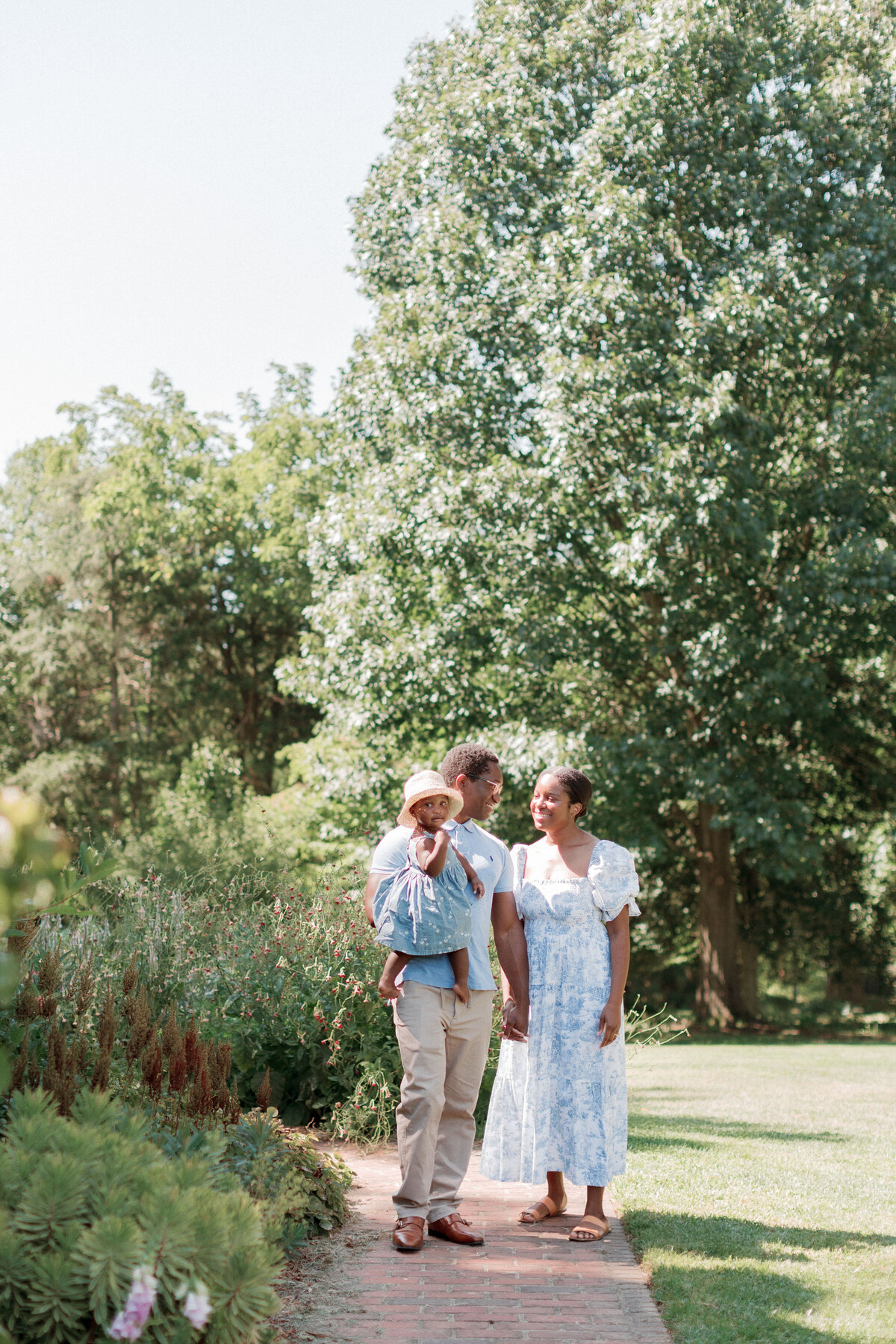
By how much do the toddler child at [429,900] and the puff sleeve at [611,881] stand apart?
2.06 ft

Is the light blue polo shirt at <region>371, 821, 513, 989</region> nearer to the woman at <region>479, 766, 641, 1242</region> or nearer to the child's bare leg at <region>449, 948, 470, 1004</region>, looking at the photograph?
the child's bare leg at <region>449, 948, 470, 1004</region>

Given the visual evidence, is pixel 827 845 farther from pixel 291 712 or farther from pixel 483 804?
pixel 483 804

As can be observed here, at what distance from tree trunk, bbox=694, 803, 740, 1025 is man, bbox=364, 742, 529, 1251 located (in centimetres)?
1473

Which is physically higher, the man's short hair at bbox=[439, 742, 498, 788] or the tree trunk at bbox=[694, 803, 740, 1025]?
the man's short hair at bbox=[439, 742, 498, 788]

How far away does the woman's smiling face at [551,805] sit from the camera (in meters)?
5.08

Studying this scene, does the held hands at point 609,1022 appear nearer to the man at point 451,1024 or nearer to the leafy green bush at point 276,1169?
the man at point 451,1024

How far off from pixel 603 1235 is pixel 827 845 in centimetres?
1848

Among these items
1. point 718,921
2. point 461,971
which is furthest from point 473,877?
point 718,921

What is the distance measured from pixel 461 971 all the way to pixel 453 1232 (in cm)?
105

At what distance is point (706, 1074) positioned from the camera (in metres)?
12.9

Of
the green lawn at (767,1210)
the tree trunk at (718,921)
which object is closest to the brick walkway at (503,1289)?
the green lawn at (767,1210)

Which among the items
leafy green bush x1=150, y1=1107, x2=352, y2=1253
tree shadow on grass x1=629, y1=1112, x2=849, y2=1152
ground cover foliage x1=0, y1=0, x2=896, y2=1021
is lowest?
tree shadow on grass x1=629, y1=1112, x2=849, y2=1152

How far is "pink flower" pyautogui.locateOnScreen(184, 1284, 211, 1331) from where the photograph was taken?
2.55 meters

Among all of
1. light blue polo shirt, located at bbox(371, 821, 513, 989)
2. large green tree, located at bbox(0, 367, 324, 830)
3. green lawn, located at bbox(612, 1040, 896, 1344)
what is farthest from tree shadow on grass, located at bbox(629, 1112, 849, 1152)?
large green tree, located at bbox(0, 367, 324, 830)
